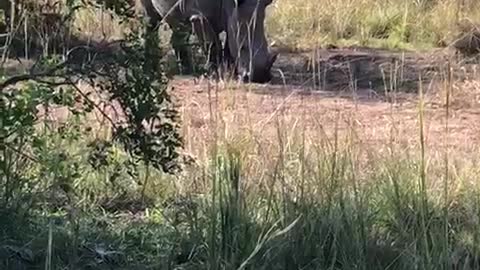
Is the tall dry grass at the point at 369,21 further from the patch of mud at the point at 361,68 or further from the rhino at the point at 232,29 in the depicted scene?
the rhino at the point at 232,29

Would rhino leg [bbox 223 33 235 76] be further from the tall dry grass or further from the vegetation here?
the vegetation

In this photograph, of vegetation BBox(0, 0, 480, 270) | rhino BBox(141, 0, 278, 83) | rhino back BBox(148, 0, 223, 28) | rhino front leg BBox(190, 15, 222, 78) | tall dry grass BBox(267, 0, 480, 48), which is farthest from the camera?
tall dry grass BBox(267, 0, 480, 48)

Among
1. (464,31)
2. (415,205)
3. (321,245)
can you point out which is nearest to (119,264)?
(321,245)

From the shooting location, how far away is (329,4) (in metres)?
13.8

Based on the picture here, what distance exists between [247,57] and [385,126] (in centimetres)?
249

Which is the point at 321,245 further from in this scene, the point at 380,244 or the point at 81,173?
the point at 81,173

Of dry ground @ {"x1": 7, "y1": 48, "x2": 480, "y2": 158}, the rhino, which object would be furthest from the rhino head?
dry ground @ {"x1": 7, "y1": 48, "x2": 480, "y2": 158}

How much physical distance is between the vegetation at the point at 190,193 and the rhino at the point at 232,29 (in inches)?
160

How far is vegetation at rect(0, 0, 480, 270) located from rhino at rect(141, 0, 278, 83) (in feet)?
13.3

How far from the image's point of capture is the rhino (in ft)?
33.7

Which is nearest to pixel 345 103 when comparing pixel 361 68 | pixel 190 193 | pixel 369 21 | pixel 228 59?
pixel 228 59

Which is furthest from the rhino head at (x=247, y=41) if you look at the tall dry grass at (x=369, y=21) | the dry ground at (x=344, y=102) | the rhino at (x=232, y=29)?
the tall dry grass at (x=369, y=21)

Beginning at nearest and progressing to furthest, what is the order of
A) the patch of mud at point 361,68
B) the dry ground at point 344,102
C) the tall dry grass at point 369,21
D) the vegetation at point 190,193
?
the vegetation at point 190,193, the dry ground at point 344,102, the patch of mud at point 361,68, the tall dry grass at point 369,21

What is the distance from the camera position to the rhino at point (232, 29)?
10258mm
